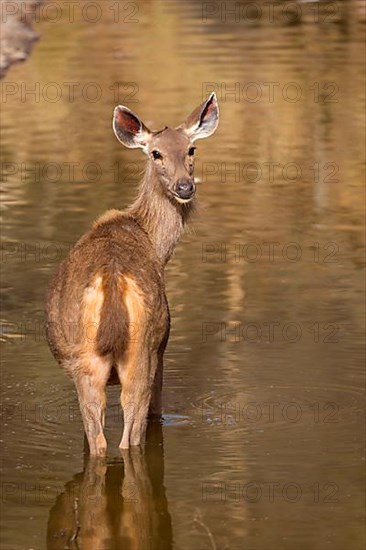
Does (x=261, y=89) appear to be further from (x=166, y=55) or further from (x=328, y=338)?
(x=328, y=338)

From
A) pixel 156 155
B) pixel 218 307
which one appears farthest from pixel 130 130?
pixel 218 307

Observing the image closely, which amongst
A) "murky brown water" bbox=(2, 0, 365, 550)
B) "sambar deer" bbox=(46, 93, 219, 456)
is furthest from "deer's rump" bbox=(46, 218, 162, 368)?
"murky brown water" bbox=(2, 0, 365, 550)

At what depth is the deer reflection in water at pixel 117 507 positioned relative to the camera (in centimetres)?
886

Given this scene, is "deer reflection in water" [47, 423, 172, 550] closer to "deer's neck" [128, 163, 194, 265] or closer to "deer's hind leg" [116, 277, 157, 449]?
"deer's hind leg" [116, 277, 157, 449]

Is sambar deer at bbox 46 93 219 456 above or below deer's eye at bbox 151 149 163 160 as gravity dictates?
below

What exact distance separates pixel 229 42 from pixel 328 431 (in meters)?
19.6

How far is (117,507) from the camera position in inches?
373

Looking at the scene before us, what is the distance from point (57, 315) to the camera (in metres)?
9.94

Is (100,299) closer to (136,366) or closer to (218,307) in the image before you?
(136,366)

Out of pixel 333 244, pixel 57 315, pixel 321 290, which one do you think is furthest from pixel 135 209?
pixel 333 244

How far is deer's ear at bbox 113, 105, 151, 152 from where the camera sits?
11156mm

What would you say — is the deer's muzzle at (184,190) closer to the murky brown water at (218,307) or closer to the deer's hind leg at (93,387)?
the murky brown water at (218,307)

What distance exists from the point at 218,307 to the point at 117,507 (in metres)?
4.21

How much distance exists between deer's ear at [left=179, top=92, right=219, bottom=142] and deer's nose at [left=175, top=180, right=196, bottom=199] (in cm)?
52
